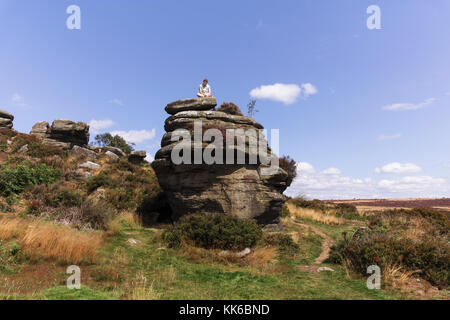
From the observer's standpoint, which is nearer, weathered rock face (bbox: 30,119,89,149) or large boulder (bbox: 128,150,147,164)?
weathered rock face (bbox: 30,119,89,149)

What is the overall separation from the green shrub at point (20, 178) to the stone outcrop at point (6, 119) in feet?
65.8

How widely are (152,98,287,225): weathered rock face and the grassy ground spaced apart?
11.6ft

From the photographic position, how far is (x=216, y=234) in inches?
372

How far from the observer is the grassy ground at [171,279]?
5.09 meters

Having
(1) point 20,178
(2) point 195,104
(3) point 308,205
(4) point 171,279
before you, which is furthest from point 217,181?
(3) point 308,205

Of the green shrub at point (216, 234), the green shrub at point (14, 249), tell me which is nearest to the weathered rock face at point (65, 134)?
the green shrub at point (14, 249)

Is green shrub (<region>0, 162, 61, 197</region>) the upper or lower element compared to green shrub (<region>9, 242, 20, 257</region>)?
upper

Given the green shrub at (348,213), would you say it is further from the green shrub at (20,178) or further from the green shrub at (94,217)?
the green shrub at (20,178)

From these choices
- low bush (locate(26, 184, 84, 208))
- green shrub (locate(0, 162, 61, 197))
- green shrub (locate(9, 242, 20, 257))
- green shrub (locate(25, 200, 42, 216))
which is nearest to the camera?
green shrub (locate(9, 242, 20, 257))

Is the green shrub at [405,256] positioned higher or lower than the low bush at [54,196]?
lower

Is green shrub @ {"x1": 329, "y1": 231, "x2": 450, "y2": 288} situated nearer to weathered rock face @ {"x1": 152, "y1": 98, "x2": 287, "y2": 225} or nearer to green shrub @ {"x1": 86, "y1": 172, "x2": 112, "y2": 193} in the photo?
weathered rock face @ {"x1": 152, "y1": 98, "x2": 287, "y2": 225}

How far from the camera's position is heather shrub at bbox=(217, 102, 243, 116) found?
48.2ft

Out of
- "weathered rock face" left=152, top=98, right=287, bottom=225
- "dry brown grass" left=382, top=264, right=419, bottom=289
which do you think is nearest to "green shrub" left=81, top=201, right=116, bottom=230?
"weathered rock face" left=152, top=98, right=287, bottom=225
